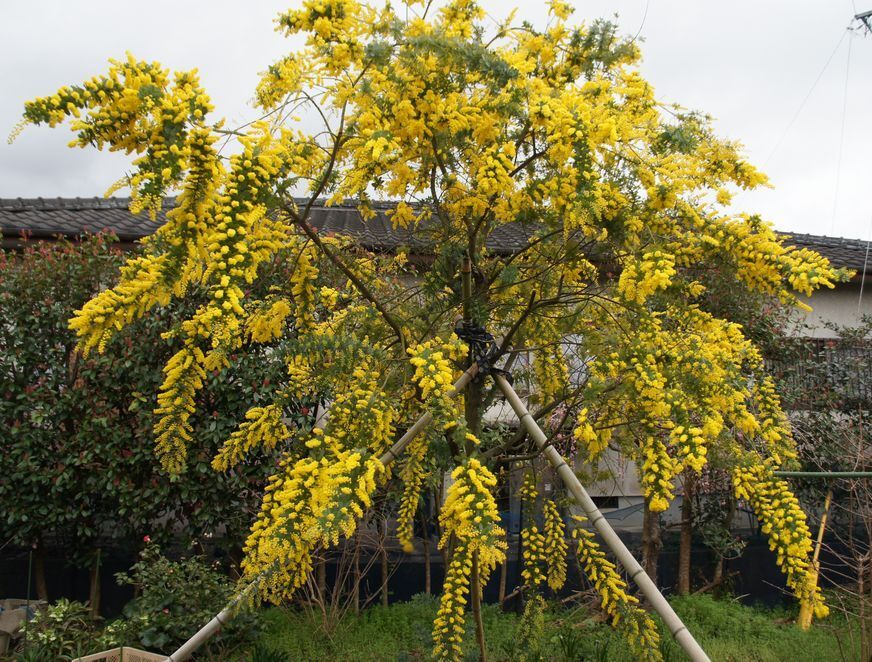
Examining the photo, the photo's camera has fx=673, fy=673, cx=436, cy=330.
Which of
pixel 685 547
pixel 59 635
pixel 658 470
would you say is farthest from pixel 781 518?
pixel 59 635

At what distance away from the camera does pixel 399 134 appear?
3.07 m

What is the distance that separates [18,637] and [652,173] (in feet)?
17.0

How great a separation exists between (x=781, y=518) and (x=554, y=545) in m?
1.52

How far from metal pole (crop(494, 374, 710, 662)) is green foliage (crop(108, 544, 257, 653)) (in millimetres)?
2447

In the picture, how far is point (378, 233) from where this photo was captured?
20.8ft

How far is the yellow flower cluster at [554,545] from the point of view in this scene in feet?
13.9

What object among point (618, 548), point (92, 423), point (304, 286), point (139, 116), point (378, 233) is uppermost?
point (378, 233)

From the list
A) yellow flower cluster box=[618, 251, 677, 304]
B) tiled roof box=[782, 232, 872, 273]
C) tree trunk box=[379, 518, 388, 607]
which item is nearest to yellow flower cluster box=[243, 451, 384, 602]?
yellow flower cluster box=[618, 251, 677, 304]

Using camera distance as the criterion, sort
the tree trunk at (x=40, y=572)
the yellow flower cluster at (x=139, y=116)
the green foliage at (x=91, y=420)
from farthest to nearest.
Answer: the tree trunk at (x=40, y=572) < the green foliage at (x=91, y=420) < the yellow flower cluster at (x=139, y=116)

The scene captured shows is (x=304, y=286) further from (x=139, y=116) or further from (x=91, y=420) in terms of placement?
(x=91, y=420)

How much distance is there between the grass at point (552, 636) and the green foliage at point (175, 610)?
1.07 ft

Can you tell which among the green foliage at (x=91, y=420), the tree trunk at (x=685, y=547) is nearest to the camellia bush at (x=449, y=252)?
the green foliage at (x=91, y=420)

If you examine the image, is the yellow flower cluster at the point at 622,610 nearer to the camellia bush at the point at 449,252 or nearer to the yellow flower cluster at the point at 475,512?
the camellia bush at the point at 449,252

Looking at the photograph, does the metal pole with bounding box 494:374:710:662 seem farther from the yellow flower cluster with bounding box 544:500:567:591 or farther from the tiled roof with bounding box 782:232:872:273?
the tiled roof with bounding box 782:232:872:273
